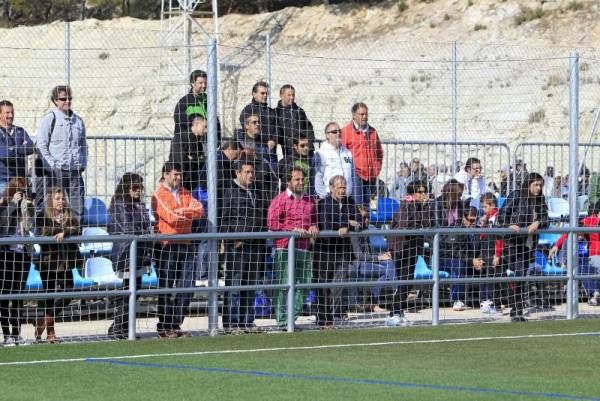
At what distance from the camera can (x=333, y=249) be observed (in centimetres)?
1600

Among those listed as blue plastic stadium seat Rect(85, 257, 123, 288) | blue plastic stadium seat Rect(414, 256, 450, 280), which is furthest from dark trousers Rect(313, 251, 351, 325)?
blue plastic stadium seat Rect(85, 257, 123, 288)

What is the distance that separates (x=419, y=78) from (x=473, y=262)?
20167 millimetres

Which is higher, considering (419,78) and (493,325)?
(419,78)

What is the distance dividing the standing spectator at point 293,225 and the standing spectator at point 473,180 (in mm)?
3621

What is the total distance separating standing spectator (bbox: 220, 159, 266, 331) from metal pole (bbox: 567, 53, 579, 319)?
376 centimetres

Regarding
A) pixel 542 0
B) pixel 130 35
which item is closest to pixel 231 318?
pixel 542 0

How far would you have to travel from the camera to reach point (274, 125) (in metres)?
16.5

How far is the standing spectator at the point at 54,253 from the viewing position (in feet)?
47.3

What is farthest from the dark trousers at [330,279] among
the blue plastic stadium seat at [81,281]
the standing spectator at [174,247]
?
the blue plastic stadium seat at [81,281]

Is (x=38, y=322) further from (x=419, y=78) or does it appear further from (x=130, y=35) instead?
(x=130, y=35)

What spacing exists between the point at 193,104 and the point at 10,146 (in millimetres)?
2083

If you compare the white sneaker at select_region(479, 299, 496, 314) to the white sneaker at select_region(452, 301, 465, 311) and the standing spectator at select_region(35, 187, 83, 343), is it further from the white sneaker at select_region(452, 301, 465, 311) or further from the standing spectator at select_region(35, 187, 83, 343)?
the standing spectator at select_region(35, 187, 83, 343)

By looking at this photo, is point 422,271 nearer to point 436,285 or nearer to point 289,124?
point 436,285

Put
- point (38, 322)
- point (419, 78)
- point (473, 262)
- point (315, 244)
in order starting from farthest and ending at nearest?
point (419, 78) → point (473, 262) → point (315, 244) → point (38, 322)
